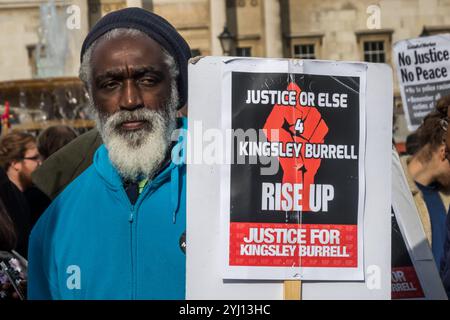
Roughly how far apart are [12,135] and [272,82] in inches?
174

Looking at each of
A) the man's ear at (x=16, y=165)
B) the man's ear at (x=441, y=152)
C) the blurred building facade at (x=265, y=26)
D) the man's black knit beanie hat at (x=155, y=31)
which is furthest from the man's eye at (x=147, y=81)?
the blurred building facade at (x=265, y=26)

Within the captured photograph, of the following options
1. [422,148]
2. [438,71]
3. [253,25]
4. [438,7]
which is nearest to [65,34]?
[253,25]

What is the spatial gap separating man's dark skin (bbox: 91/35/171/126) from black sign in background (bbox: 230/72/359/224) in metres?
0.44

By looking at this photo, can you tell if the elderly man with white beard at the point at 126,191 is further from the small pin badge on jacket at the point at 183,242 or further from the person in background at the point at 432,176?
the person in background at the point at 432,176

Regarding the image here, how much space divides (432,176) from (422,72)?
12.6ft

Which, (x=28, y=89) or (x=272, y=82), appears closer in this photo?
(x=272, y=82)

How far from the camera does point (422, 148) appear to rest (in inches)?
210

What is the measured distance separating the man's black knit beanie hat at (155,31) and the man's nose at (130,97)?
176 mm

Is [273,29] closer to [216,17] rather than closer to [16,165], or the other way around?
[216,17]

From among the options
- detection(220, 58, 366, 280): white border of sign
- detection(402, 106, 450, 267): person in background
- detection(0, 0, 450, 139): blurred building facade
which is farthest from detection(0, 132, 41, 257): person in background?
detection(0, 0, 450, 139): blurred building facade

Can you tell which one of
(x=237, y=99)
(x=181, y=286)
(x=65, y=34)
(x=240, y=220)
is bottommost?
(x=181, y=286)

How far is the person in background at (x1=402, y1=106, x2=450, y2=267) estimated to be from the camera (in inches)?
190

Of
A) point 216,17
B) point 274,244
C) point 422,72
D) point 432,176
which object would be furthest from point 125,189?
point 216,17

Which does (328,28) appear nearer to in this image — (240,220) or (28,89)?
(28,89)
